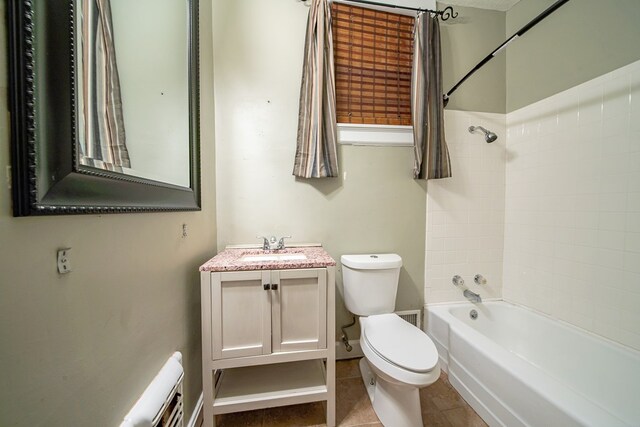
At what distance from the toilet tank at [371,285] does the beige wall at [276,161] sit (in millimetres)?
188

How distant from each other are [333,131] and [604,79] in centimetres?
152

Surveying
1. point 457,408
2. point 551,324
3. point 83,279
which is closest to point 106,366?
point 83,279

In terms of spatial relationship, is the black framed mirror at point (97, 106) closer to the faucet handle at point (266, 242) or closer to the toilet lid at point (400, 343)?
the faucet handle at point (266, 242)

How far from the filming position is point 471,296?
5.21ft

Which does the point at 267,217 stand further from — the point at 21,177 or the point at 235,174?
the point at 21,177

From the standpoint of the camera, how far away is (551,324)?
53.2 inches

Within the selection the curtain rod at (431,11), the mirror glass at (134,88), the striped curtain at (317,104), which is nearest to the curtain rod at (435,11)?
the curtain rod at (431,11)

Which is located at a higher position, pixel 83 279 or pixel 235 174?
pixel 235 174

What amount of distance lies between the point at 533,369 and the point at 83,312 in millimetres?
1713

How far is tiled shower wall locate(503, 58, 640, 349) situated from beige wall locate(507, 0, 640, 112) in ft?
0.25

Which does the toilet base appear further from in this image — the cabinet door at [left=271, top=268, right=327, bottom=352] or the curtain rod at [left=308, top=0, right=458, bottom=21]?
the curtain rod at [left=308, top=0, right=458, bottom=21]

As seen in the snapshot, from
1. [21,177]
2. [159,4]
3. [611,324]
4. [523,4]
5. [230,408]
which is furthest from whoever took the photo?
[523,4]

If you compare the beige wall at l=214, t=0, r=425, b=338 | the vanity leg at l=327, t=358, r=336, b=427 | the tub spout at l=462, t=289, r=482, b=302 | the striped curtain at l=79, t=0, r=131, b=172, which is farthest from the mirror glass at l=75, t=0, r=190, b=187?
the tub spout at l=462, t=289, r=482, b=302

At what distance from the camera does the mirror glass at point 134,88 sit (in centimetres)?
50
